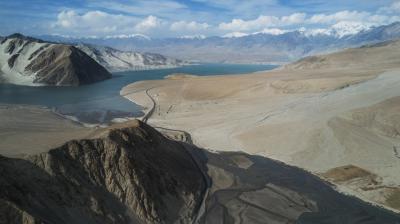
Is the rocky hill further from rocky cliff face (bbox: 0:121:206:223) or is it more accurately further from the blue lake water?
the blue lake water

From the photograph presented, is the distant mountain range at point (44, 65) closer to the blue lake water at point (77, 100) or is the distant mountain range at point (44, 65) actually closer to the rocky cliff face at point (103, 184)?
the blue lake water at point (77, 100)

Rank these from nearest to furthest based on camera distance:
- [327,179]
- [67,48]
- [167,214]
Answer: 1. [167,214]
2. [327,179]
3. [67,48]

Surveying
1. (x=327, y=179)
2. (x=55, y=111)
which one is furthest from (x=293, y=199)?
(x=55, y=111)

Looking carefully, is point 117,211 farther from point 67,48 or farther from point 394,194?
point 67,48

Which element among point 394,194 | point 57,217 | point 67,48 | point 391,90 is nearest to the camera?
point 57,217

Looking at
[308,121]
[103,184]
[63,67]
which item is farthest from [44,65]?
[103,184]

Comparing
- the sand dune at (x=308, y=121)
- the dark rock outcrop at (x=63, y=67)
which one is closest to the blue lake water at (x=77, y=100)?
the sand dune at (x=308, y=121)
